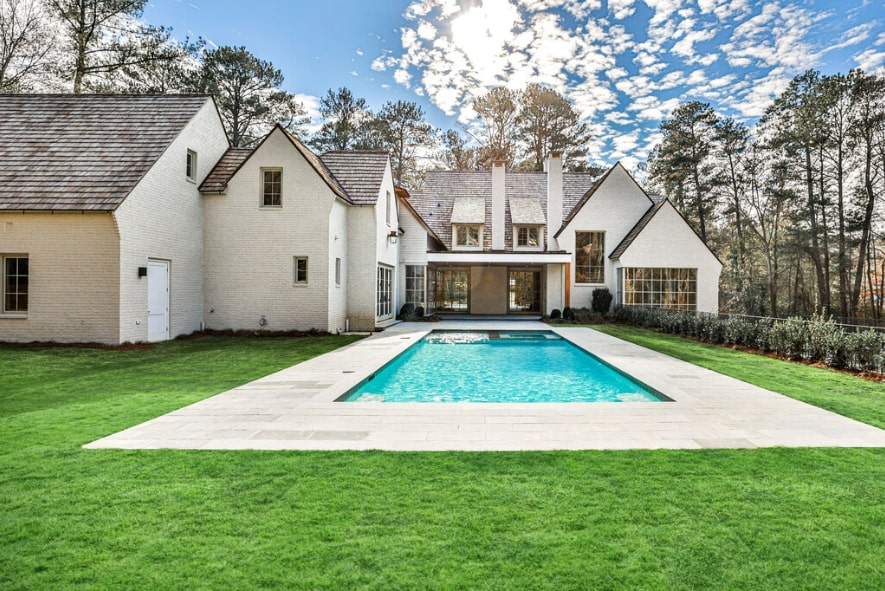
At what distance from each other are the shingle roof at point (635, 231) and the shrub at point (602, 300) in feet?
5.54

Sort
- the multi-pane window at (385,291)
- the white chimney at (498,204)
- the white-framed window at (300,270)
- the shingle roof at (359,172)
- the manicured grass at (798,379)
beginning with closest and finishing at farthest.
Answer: the manicured grass at (798,379), the white-framed window at (300,270), the shingle roof at (359,172), the multi-pane window at (385,291), the white chimney at (498,204)

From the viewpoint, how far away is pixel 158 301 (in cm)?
1247

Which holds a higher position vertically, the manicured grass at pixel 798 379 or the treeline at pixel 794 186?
the treeline at pixel 794 186

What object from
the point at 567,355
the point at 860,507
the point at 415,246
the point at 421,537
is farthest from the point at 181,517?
the point at 415,246

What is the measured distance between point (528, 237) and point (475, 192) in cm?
414

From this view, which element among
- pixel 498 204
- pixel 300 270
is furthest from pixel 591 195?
pixel 300 270

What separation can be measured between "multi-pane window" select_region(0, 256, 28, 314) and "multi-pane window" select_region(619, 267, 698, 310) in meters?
20.8

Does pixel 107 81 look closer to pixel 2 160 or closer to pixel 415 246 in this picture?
pixel 2 160

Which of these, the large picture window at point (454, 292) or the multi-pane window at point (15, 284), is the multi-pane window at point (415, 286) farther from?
the multi-pane window at point (15, 284)

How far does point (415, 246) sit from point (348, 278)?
16.9 feet

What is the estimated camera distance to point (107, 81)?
21.0 metres

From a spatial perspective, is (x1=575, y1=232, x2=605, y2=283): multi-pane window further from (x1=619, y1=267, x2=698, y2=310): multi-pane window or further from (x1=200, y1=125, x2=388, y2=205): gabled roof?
(x1=200, y1=125, x2=388, y2=205): gabled roof

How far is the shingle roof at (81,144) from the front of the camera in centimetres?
1119

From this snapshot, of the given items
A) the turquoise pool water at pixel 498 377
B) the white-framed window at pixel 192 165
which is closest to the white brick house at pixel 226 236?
the white-framed window at pixel 192 165
